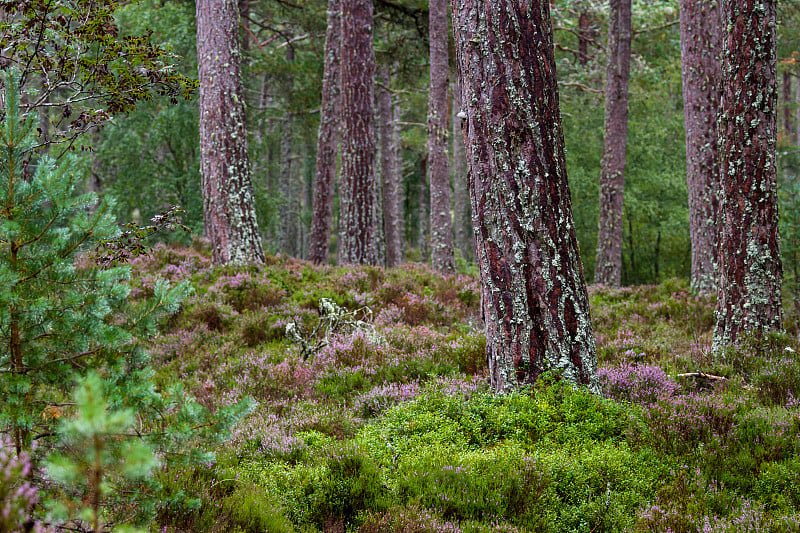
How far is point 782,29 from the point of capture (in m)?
23.4

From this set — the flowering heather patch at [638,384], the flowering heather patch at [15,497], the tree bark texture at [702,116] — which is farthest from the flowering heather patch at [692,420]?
the tree bark texture at [702,116]

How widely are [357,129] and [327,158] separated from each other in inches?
99.3

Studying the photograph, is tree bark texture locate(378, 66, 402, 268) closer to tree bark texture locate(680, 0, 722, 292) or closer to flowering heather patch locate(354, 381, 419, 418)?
tree bark texture locate(680, 0, 722, 292)

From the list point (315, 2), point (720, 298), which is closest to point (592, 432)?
point (720, 298)

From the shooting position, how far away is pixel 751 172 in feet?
21.2

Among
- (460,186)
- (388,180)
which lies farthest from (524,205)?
(460,186)

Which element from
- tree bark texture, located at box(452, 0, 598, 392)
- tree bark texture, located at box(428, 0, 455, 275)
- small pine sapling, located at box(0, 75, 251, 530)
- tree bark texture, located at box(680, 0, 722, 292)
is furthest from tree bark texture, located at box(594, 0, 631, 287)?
small pine sapling, located at box(0, 75, 251, 530)

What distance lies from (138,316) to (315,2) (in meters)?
18.1

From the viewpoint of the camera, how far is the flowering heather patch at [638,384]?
214 inches

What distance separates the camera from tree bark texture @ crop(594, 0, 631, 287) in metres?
14.2

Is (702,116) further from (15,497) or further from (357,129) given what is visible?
(15,497)

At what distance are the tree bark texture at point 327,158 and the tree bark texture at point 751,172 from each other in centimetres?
956

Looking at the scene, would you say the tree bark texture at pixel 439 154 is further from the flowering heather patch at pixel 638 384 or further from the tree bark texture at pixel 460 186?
the flowering heather patch at pixel 638 384

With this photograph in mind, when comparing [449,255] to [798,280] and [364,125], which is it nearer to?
[364,125]
